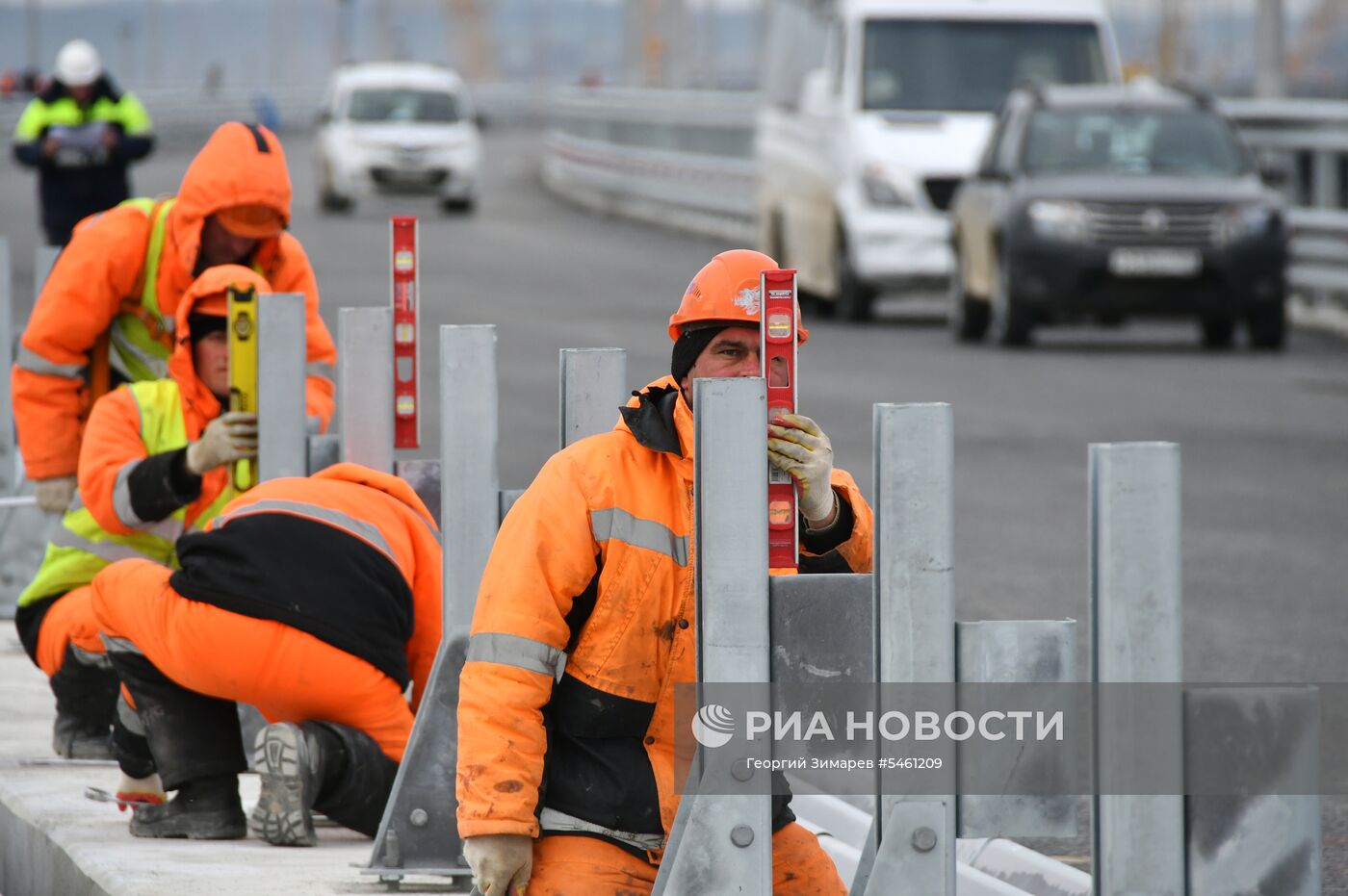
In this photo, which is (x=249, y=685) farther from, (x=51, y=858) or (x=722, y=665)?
(x=722, y=665)

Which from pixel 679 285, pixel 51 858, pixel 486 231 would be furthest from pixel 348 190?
pixel 51 858

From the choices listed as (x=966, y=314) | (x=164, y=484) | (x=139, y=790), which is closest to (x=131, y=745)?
(x=139, y=790)

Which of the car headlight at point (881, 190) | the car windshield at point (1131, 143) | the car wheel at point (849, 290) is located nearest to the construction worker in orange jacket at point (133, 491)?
the car windshield at point (1131, 143)

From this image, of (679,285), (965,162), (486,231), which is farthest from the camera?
(486,231)

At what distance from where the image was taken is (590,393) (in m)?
4.75

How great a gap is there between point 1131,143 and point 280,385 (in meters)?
14.1

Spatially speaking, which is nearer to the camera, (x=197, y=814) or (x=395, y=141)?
(x=197, y=814)

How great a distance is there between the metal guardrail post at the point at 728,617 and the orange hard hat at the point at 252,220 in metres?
3.12

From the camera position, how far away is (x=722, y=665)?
3.92m

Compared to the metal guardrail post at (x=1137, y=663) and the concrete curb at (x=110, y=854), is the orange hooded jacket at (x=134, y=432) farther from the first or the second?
the metal guardrail post at (x=1137, y=663)

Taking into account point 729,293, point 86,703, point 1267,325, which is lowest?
point 1267,325

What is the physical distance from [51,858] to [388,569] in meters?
0.86

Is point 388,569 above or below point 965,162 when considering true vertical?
above

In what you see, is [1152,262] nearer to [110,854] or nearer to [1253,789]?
[110,854]
